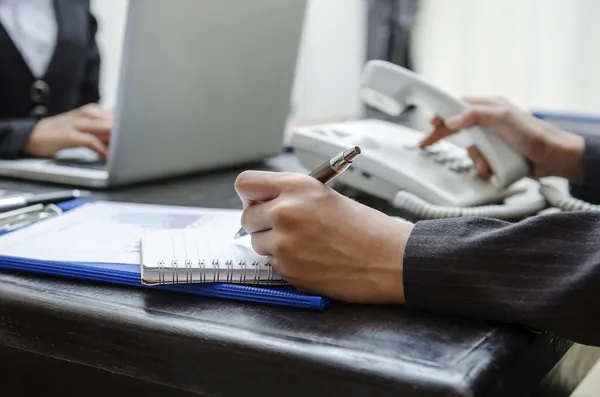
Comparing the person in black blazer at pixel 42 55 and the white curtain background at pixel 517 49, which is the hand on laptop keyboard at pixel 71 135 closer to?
the person in black blazer at pixel 42 55

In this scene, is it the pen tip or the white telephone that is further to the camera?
the white telephone

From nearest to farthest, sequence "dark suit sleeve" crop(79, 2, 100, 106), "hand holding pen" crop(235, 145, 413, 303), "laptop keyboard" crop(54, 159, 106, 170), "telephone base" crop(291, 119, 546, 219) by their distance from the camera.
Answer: "hand holding pen" crop(235, 145, 413, 303) → "telephone base" crop(291, 119, 546, 219) → "laptop keyboard" crop(54, 159, 106, 170) → "dark suit sleeve" crop(79, 2, 100, 106)

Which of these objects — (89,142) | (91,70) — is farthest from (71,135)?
(91,70)

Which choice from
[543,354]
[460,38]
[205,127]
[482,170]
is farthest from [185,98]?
[460,38]

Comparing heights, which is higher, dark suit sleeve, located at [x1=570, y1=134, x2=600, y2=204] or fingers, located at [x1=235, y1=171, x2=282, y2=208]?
fingers, located at [x1=235, y1=171, x2=282, y2=208]

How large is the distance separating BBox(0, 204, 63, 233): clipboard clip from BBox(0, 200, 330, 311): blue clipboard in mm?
Result: 129

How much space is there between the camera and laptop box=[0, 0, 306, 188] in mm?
969

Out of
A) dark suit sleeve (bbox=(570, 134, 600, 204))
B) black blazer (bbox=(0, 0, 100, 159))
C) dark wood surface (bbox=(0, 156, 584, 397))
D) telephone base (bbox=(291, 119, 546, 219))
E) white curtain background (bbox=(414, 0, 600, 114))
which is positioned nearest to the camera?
dark wood surface (bbox=(0, 156, 584, 397))

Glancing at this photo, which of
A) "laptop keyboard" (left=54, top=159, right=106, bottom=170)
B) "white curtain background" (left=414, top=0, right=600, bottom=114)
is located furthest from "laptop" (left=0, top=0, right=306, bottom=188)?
"white curtain background" (left=414, top=0, right=600, bottom=114)

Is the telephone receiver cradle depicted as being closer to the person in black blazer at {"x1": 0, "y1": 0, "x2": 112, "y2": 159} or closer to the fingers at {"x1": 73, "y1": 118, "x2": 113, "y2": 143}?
the fingers at {"x1": 73, "y1": 118, "x2": 113, "y2": 143}

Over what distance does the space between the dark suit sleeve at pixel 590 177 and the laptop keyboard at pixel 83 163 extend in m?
0.73

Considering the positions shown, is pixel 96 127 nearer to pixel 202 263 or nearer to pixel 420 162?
pixel 420 162

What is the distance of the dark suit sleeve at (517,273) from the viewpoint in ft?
1.74

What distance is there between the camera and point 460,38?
2508 mm
